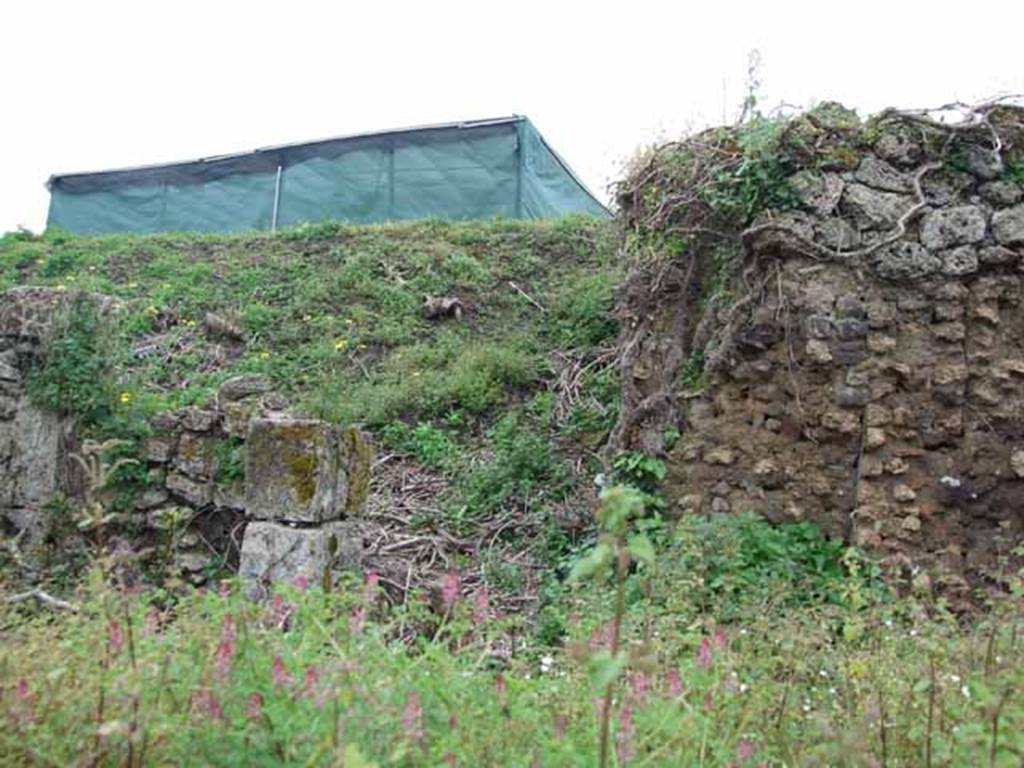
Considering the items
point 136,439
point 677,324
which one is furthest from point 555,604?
point 136,439

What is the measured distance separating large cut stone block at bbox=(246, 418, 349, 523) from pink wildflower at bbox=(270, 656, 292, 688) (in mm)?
3090

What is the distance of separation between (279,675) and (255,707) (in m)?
0.10

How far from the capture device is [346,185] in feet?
42.9

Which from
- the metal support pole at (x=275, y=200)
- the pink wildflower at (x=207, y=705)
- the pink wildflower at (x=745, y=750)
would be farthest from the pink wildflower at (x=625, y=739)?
the metal support pole at (x=275, y=200)

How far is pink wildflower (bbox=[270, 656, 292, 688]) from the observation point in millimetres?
1992

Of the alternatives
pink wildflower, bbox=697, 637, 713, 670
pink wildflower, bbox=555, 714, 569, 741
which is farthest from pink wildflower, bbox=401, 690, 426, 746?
pink wildflower, bbox=697, 637, 713, 670

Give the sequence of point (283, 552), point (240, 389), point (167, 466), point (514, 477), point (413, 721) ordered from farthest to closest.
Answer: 1. point (240, 389)
2. point (514, 477)
3. point (167, 466)
4. point (283, 552)
5. point (413, 721)

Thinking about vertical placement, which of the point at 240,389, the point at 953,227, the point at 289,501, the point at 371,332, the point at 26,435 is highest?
the point at 953,227

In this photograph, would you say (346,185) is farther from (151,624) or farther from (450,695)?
(450,695)

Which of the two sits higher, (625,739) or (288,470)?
(288,470)

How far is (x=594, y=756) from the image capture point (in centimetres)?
204

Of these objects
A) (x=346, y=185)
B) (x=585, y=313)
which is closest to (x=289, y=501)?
(x=585, y=313)

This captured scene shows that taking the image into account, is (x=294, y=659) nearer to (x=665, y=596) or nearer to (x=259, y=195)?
(x=665, y=596)

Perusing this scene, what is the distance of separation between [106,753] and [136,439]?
4.99 metres
